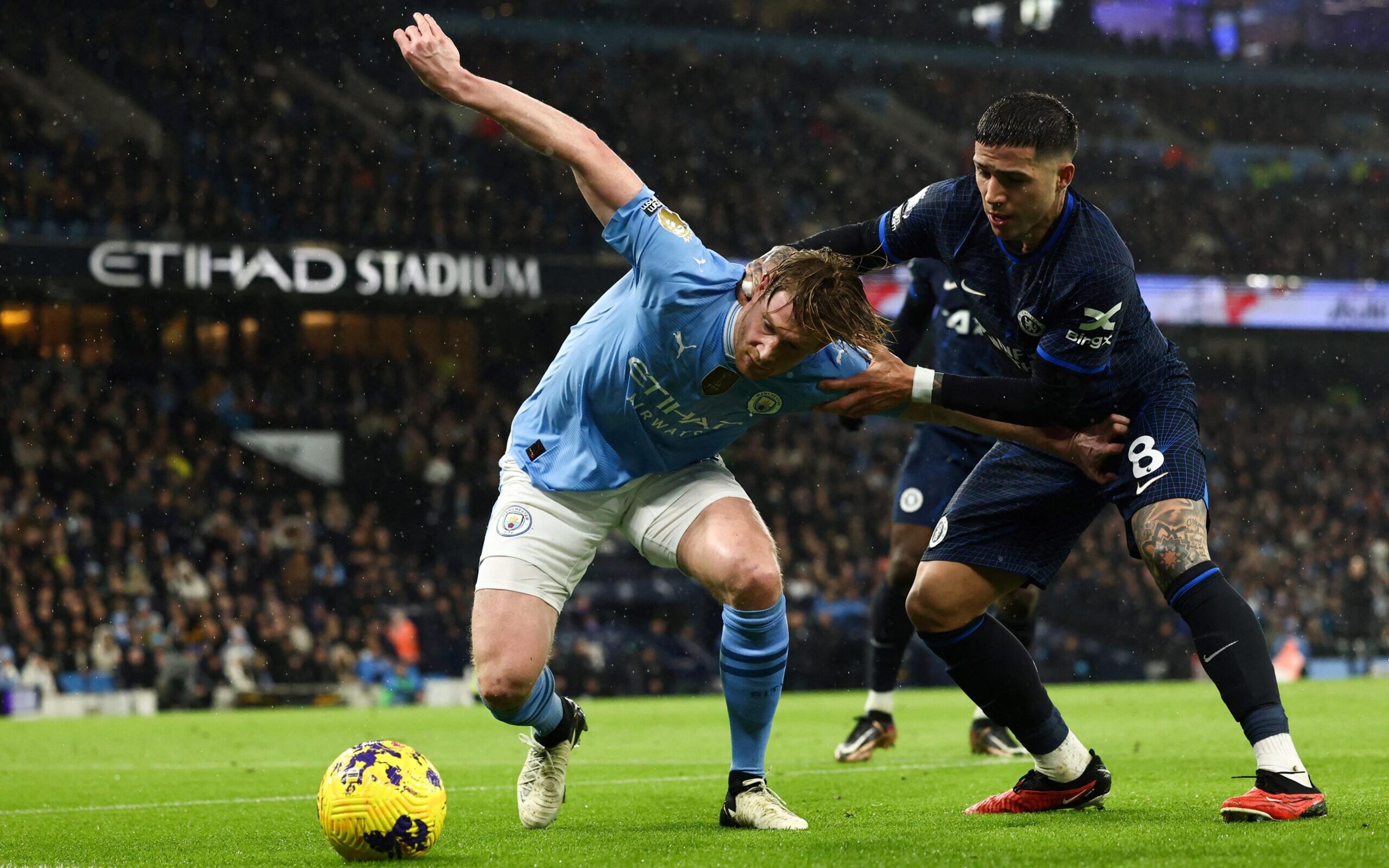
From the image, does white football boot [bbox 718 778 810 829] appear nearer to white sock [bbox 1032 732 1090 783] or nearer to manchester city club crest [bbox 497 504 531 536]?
white sock [bbox 1032 732 1090 783]

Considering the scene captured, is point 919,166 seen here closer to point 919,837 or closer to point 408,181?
point 408,181

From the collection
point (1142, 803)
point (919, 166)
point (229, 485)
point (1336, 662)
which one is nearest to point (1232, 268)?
point (919, 166)

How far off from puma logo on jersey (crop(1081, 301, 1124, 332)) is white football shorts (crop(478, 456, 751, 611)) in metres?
1.15

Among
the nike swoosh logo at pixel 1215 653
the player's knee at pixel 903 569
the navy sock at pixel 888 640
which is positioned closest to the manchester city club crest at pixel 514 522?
the nike swoosh logo at pixel 1215 653

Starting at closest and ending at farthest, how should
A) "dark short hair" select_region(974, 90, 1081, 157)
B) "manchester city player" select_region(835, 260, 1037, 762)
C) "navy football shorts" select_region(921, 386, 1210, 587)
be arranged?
"dark short hair" select_region(974, 90, 1081, 157) → "navy football shorts" select_region(921, 386, 1210, 587) → "manchester city player" select_region(835, 260, 1037, 762)

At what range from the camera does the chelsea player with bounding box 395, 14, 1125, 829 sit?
430 centimetres

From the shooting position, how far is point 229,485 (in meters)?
20.1

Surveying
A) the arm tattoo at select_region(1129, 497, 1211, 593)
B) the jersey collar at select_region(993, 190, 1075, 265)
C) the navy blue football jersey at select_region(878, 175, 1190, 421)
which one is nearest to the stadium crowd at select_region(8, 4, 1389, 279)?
the navy blue football jersey at select_region(878, 175, 1190, 421)

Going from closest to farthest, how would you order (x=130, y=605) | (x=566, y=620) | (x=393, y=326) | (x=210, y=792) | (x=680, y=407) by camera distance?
(x=680, y=407)
(x=210, y=792)
(x=130, y=605)
(x=566, y=620)
(x=393, y=326)

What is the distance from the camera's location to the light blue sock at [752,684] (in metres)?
4.70

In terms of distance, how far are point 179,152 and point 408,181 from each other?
9.95 ft

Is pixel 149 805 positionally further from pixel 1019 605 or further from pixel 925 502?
pixel 1019 605

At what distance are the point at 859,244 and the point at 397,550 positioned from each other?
55.0ft

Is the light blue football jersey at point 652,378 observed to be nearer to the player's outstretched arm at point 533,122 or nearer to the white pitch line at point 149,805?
the player's outstretched arm at point 533,122
